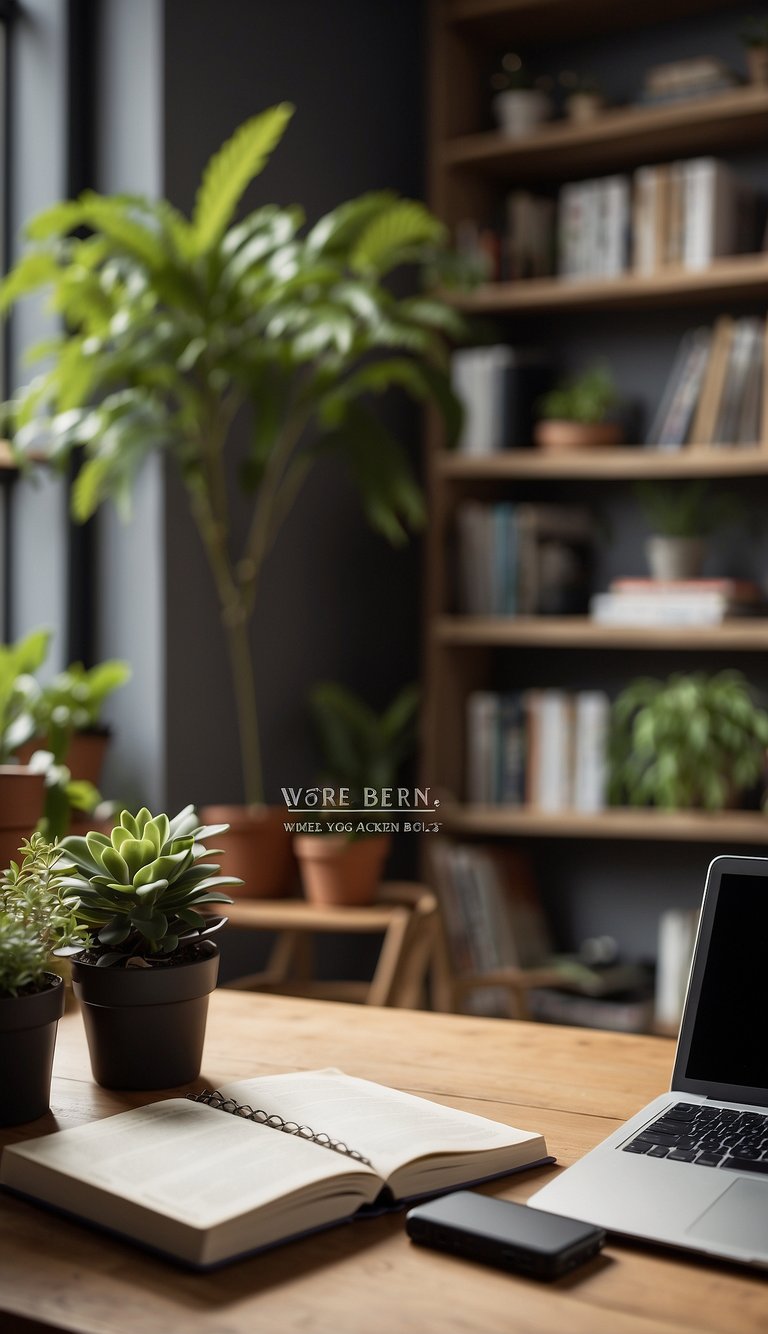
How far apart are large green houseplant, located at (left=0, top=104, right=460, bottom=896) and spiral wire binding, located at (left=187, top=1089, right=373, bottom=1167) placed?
4.63ft

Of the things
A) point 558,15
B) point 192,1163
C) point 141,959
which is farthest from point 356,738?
point 192,1163

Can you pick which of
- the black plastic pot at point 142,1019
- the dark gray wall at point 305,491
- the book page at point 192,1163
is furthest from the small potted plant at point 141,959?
the dark gray wall at point 305,491

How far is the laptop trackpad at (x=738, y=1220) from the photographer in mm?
892

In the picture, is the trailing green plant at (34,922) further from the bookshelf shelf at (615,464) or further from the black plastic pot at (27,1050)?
the bookshelf shelf at (615,464)

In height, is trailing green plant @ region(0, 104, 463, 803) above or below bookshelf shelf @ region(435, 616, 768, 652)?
above

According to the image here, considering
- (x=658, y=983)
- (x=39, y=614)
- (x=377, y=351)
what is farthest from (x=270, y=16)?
(x=658, y=983)

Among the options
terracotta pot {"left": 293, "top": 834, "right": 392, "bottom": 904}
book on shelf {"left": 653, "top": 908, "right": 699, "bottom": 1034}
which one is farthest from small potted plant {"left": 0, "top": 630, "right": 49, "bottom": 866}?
book on shelf {"left": 653, "top": 908, "right": 699, "bottom": 1034}

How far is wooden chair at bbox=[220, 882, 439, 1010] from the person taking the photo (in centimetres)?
229

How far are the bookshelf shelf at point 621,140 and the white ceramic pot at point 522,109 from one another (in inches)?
1.1

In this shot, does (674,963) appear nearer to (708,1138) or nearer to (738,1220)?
(708,1138)

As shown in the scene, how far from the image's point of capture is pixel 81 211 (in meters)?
2.29

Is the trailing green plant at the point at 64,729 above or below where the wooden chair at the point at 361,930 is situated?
above

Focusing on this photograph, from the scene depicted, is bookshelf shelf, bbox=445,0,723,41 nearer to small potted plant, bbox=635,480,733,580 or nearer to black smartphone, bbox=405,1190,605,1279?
small potted plant, bbox=635,480,733,580

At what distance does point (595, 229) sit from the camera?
312 cm
